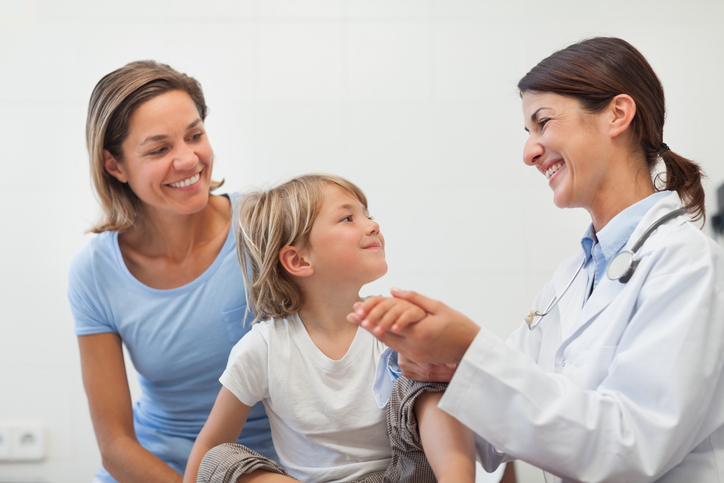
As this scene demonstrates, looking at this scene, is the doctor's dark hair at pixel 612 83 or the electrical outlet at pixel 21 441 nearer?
the doctor's dark hair at pixel 612 83

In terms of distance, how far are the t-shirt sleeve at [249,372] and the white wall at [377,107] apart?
1.34 meters

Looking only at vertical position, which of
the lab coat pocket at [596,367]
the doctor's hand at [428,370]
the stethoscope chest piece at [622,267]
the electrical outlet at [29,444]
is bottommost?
the electrical outlet at [29,444]

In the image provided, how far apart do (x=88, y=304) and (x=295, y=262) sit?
0.69 meters

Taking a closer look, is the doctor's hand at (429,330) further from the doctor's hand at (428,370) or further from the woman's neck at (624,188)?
the woman's neck at (624,188)

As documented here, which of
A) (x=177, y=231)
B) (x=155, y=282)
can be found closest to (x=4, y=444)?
(x=155, y=282)

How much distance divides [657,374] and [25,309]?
8.61 ft

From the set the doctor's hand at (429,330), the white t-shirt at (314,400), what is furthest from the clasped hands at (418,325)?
the white t-shirt at (314,400)

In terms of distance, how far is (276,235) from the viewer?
157 cm

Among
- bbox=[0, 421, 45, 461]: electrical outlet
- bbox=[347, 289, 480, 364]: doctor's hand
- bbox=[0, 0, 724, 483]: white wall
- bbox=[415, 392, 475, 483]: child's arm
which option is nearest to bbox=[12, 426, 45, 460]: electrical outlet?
bbox=[0, 421, 45, 461]: electrical outlet

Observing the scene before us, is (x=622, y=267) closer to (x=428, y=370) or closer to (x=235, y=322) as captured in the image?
(x=428, y=370)

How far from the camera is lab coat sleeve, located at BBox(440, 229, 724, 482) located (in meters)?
0.99

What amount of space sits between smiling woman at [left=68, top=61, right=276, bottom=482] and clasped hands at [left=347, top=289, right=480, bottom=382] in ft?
2.61

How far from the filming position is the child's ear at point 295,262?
5.06ft

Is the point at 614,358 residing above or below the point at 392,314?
below
